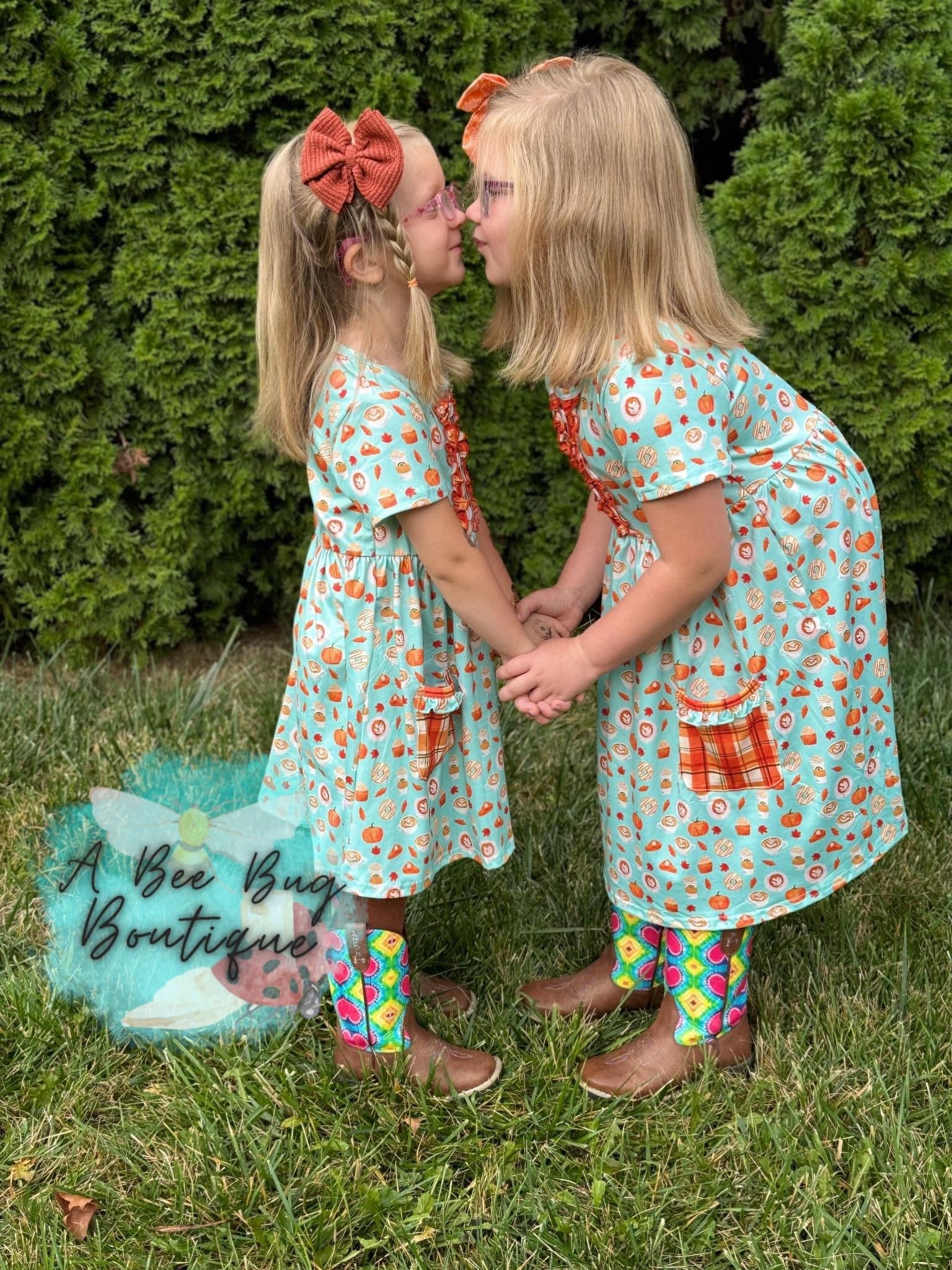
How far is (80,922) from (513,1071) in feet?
3.09

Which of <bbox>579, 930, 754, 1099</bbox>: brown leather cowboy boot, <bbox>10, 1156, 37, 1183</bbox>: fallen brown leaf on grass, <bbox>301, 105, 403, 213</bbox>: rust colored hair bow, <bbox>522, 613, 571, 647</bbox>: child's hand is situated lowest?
<bbox>579, 930, 754, 1099</bbox>: brown leather cowboy boot

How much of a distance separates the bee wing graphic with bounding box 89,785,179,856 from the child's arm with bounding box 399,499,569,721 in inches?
40.9

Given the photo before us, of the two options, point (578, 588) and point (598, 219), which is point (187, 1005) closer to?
point (578, 588)

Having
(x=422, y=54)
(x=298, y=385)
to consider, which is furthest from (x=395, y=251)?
(x=422, y=54)

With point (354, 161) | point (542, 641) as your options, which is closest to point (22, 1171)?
point (542, 641)

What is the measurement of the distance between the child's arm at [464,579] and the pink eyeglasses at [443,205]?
1.51 ft

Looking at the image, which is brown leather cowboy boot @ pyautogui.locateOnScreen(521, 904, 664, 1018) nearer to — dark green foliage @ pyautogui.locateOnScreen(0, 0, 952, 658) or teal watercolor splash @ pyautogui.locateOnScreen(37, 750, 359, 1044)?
teal watercolor splash @ pyautogui.locateOnScreen(37, 750, 359, 1044)

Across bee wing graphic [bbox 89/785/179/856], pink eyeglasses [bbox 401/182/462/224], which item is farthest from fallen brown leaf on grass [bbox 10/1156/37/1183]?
pink eyeglasses [bbox 401/182/462/224]

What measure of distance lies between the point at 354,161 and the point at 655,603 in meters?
0.80

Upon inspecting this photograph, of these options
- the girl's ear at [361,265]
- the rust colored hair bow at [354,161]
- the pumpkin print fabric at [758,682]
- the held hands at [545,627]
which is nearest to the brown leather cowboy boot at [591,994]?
the pumpkin print fabric at [758,682]

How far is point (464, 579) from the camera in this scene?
6.48 feet

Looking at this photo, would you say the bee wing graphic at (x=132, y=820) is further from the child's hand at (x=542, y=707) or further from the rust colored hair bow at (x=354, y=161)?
the rust colored hair bow at (x=354, y=161)

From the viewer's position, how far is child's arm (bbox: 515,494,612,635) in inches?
91.2

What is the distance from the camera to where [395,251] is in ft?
6.36
